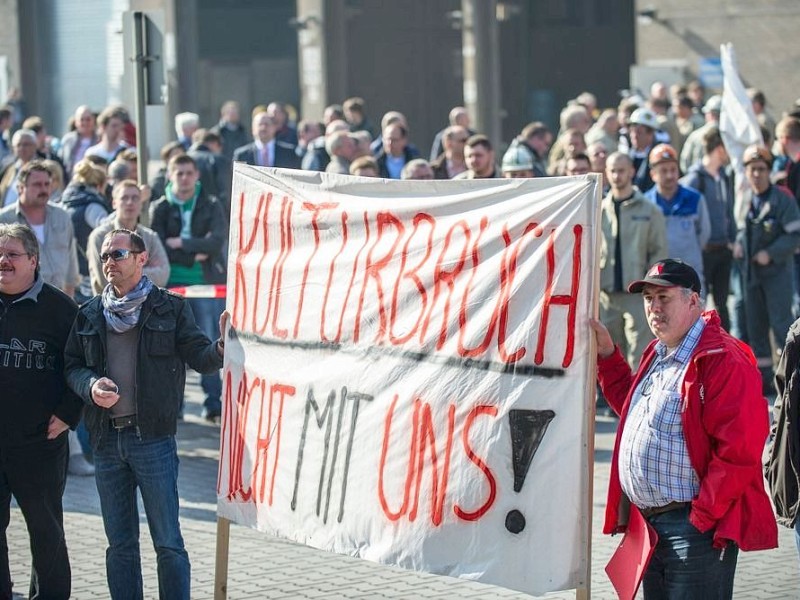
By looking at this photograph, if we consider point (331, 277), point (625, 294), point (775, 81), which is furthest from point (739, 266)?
point (775, 81)

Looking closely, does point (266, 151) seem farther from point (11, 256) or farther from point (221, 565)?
point (221, 565)

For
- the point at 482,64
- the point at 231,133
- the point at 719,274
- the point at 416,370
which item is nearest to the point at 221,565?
the point at 416,370

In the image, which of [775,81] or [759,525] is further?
[775,81]

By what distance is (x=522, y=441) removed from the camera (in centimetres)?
574

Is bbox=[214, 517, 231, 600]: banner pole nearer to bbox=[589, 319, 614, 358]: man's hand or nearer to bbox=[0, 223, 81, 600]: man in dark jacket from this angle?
Result: bbox=[0, 223, 81, 600]: man in dark jacket

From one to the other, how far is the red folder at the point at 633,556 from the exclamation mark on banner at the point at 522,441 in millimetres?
370

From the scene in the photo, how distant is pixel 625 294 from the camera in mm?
11430

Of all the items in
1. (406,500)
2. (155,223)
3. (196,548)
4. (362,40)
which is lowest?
(196,548)

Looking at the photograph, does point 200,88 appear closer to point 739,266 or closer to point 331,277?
point 739,266

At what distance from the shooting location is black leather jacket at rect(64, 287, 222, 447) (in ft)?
21.9

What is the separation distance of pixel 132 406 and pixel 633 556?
229 cm

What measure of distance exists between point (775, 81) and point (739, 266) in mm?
15449

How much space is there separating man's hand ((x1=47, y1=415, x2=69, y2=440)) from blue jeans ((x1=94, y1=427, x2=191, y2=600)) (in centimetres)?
30

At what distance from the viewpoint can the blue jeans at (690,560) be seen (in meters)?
5.34
